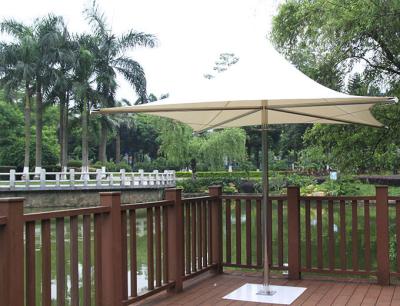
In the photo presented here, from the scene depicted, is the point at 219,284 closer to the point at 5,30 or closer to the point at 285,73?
the point at 285,73

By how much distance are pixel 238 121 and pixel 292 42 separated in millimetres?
4304

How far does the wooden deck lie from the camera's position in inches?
167

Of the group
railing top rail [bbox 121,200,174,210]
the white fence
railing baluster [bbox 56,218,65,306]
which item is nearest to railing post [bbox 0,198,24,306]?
railing baluster [bbox 56,218,65,306]

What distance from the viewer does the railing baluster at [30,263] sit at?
2.80 m

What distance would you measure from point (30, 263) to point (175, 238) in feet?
5.97

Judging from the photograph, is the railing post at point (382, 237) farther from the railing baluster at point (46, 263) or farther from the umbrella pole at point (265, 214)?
the railing baluster at point (46, 263)

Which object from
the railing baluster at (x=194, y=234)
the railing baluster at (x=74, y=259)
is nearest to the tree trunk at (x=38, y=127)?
the railing baluster at (x=194, y=234)

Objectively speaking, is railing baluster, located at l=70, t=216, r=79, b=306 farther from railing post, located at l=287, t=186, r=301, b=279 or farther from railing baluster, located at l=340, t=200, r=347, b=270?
railing baluster, located at l=340, t=200, r=347, b=270

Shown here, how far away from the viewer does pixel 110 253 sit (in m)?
3.58

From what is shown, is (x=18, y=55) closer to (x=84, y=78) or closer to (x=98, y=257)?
(x=84, y=78)

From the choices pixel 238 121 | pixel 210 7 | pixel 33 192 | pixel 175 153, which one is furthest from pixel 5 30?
pixel 238 121

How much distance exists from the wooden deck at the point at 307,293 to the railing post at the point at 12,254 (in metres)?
1.67

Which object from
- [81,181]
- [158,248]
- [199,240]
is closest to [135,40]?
[81,181]

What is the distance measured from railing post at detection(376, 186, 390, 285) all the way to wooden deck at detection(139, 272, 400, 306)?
0.11 metres
